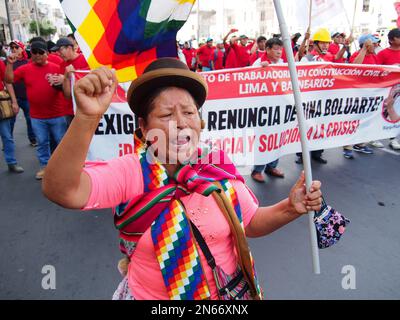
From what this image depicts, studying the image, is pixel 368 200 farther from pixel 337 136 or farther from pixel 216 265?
pixel 216 265

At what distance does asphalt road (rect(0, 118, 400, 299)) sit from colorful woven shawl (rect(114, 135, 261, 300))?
5.40ft

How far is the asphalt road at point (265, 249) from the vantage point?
2.81 metres

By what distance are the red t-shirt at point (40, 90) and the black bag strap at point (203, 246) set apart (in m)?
4.41

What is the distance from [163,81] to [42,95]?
13.9 feet

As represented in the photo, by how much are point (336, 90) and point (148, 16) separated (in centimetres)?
421

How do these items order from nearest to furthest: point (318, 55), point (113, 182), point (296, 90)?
point (113, 182) → point (296, 90) → point (318, 55)

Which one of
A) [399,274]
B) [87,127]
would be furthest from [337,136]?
[87,127]

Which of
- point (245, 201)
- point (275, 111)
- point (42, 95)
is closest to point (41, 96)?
point (42, 95)

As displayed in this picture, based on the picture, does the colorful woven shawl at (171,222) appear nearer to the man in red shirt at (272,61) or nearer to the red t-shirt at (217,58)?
the man in red shirt at (272,61)

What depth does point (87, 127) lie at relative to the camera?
102cm

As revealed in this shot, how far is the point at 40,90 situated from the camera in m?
4.91

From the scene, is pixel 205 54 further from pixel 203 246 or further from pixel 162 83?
pixel 203 246

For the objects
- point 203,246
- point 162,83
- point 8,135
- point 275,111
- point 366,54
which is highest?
point 162,83

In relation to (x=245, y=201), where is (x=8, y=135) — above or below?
below
